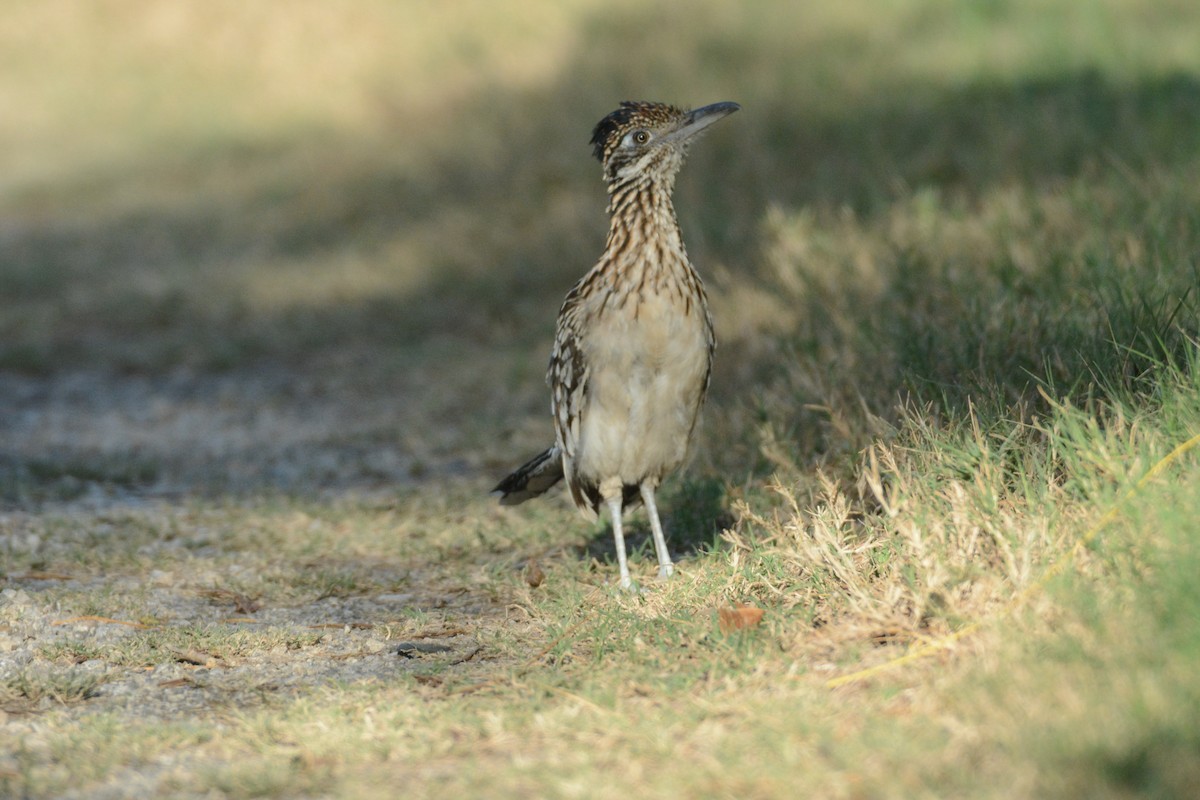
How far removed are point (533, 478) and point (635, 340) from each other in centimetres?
105

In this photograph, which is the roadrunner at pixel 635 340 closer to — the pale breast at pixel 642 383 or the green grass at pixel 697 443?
the pale breast at pixel 642 383

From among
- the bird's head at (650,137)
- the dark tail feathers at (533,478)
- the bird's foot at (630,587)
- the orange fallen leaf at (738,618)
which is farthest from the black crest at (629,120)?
the orange fallen leaf at (738,618)

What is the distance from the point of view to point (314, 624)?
16.7 feet

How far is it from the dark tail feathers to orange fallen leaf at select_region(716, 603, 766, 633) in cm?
158

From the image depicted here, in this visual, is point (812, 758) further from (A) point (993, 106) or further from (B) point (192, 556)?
(A) point (993, 106)

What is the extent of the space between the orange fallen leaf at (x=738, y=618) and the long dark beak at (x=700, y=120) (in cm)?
204

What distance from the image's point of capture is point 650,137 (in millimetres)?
5531

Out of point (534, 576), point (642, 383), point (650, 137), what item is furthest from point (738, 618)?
point (650, 137)

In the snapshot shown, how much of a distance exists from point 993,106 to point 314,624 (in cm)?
742

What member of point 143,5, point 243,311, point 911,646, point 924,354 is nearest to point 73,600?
point 911,646

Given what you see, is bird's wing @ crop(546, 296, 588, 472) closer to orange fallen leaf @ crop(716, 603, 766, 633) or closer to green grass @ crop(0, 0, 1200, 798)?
green grass @ crop(0, 0, 1200, 798)

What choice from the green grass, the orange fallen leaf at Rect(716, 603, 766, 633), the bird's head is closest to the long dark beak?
the bird's head

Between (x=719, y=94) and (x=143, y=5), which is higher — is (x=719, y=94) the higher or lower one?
the lower one

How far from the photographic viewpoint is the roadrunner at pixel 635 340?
204 inches
